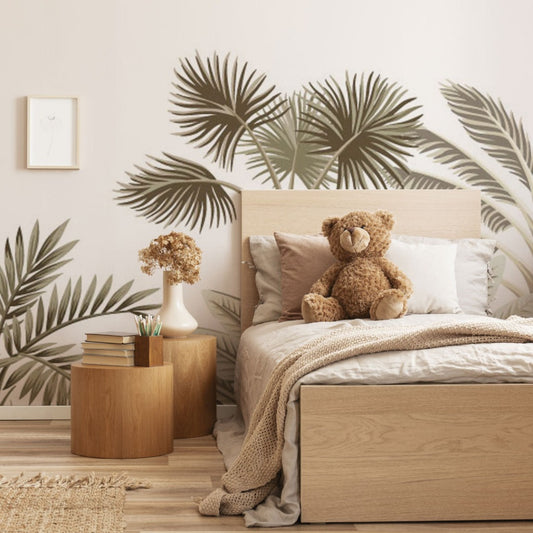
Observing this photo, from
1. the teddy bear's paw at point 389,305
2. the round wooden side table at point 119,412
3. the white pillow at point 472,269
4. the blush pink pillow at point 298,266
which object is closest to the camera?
the round wooden side table at point 119,412

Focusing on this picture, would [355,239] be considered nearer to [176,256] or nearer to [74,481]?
[176,256]

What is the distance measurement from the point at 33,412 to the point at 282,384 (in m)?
1.84

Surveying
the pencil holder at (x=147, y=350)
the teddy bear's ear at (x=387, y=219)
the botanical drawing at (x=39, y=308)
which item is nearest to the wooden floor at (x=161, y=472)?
the botanical drawing at (x=39, y=308)

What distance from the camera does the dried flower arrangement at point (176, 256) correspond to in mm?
3262

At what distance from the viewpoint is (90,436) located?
2867mm

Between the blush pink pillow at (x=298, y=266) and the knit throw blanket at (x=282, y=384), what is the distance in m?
1.02

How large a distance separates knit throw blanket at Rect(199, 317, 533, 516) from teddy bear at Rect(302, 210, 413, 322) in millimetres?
708

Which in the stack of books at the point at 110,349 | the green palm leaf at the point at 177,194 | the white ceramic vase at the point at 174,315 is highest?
the green palm leaf at the point at 177,194

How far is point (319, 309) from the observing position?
3.09 meters

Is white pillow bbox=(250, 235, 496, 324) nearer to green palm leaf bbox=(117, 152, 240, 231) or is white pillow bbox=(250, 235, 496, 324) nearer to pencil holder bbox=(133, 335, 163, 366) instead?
green palm leaf bbox=(117, 152, 240, 231)

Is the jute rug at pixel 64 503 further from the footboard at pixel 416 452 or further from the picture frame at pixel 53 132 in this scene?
the picture frame at pixel 53 132

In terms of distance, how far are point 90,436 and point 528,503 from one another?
4.88 feet

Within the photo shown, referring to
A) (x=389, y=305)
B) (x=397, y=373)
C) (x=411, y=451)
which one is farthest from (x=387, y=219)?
(x=411, y=451)

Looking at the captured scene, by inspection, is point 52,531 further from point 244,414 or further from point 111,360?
point 244,414
